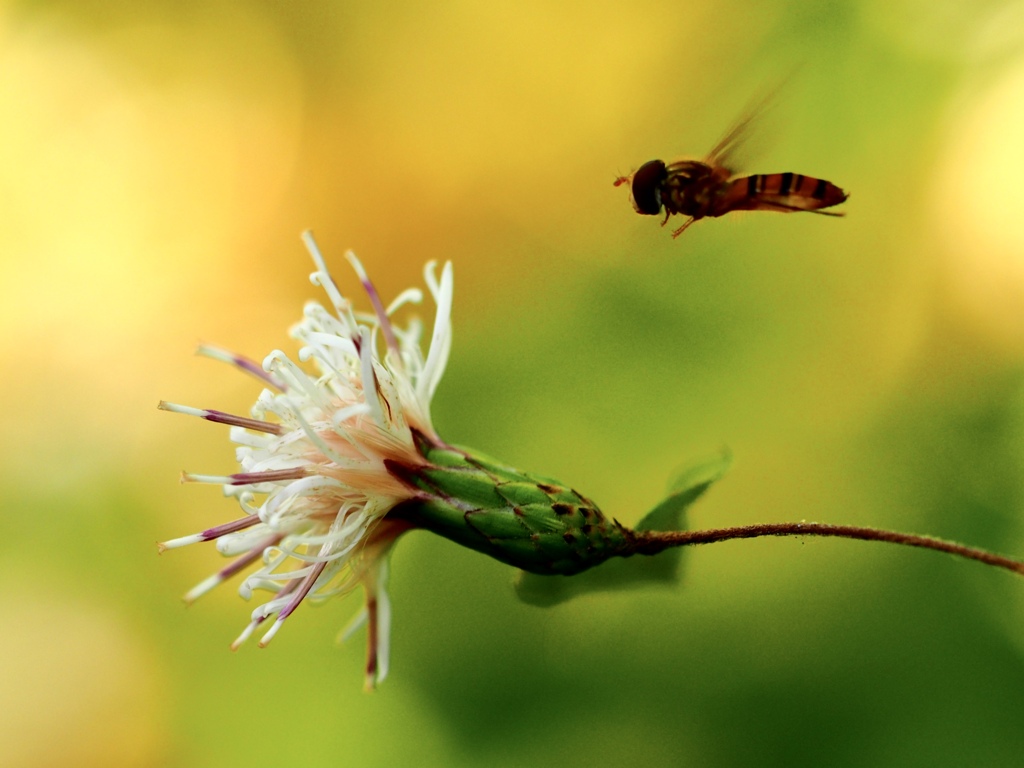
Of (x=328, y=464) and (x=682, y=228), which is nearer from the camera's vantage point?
(x=682, y=228)

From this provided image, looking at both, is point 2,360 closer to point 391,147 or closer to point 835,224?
point 391,147

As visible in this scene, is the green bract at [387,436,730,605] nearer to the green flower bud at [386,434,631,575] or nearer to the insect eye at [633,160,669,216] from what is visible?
the green flower bud at [386,434,631,575]

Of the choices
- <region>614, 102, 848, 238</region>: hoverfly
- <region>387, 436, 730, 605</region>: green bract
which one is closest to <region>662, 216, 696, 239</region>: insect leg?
<region>614, 102, 848, 238</region>: hoverfly

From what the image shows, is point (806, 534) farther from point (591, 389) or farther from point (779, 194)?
point (591, 389)

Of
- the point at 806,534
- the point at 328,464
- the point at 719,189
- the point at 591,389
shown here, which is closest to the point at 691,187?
the point at 719,189

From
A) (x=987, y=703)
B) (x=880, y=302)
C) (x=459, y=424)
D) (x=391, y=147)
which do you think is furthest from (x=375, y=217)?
(x=987, y=703)

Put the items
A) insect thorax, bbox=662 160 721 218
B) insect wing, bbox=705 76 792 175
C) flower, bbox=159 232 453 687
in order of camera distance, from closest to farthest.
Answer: insect wing, bbox=705 76 792 175
insect thorax, bbox=662 160 721 218
flower, bbox=159 232 453 687

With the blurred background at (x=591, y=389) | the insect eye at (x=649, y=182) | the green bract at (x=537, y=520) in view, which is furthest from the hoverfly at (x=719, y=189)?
the blurred background at (x=591, y=389)
